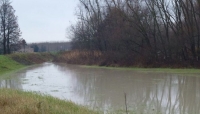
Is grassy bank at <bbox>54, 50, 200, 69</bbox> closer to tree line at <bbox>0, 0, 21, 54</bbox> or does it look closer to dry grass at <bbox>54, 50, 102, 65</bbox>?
dry grass at <bbox>54, 50, 102, 65</bbox>

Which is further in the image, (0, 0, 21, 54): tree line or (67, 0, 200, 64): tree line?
(0, 0, 21, 54): tree line

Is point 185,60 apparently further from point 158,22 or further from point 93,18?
point 93,18

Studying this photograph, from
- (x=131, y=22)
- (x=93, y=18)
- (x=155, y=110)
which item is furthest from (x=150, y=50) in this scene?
(x=155, y=110)

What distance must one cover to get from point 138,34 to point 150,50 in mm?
2777

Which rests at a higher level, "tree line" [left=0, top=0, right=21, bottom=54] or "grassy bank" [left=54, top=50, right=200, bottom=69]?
"tree line" [left=0, top=0, right=21, bottom=54]

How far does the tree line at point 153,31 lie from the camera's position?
2978cm

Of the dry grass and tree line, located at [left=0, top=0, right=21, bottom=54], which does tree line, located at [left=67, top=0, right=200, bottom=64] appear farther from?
tree line, located at [left=0, top=0, right=21, bottom=54]

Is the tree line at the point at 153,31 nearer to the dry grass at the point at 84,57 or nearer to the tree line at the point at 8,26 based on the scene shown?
the dry grass at the point at 84,57

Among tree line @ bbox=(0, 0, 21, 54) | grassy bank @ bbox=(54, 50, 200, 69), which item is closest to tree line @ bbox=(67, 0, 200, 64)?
grassy bank @ bbox=(54, 50, 200, 69)

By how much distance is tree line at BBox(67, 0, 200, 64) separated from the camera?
97.7 feet

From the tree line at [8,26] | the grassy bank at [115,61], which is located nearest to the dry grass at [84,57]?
the grassy bank at [115,61]

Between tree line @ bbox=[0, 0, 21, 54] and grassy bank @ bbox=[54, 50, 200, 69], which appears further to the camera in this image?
tree line @ bbox=[0, 0, 21, 54]

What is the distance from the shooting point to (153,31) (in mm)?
33219

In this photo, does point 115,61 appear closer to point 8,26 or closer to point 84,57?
point 84,57
